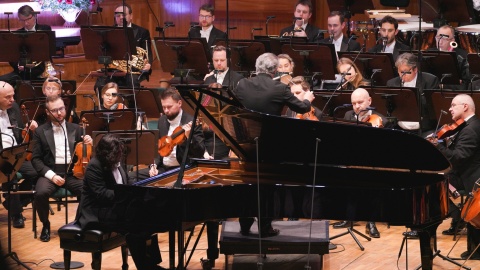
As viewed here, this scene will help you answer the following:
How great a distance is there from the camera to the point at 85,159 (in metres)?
6.05

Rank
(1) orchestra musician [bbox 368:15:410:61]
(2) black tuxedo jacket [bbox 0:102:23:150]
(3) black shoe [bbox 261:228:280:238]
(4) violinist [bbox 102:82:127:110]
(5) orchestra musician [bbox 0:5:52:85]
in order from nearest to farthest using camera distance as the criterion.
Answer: (3) black shoe [bbox 261:228:280:238]
(2) black tuxedo jacket [bbox 0:102:23:150]
(4) violinist [bbox 102:82:127:110]
(1) orchestra musician [bbox 368:15:410:61]
(5) orchestra musician [bbox 0:5:52:85]

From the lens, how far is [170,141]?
20.0 ft

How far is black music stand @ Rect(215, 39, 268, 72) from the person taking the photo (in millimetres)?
7723

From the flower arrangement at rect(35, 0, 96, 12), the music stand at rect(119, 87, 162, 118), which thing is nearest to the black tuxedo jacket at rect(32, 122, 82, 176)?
the music stand at rect(119, 87, 162, 118)

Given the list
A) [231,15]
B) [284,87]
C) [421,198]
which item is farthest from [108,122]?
[231,15]

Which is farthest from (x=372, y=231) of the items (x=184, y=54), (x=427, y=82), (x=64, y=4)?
(x=64, y=4)

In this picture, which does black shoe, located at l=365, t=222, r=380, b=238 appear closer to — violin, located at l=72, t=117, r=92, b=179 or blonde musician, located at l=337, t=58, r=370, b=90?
blonde musician, located at l=337, t=58, r=370, b=90

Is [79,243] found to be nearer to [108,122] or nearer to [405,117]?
[108,122]

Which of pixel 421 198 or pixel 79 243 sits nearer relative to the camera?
pixel 421 198

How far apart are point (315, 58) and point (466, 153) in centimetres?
200

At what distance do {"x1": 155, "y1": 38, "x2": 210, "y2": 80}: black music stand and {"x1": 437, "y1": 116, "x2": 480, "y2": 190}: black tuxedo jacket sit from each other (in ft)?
8.79


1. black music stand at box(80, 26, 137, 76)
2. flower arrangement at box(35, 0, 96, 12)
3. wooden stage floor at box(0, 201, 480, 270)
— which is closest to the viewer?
wooden stage floor at box(0, 201, 480, 270)

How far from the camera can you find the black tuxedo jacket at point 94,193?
4859 millimetres

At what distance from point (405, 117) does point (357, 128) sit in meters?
2.18
